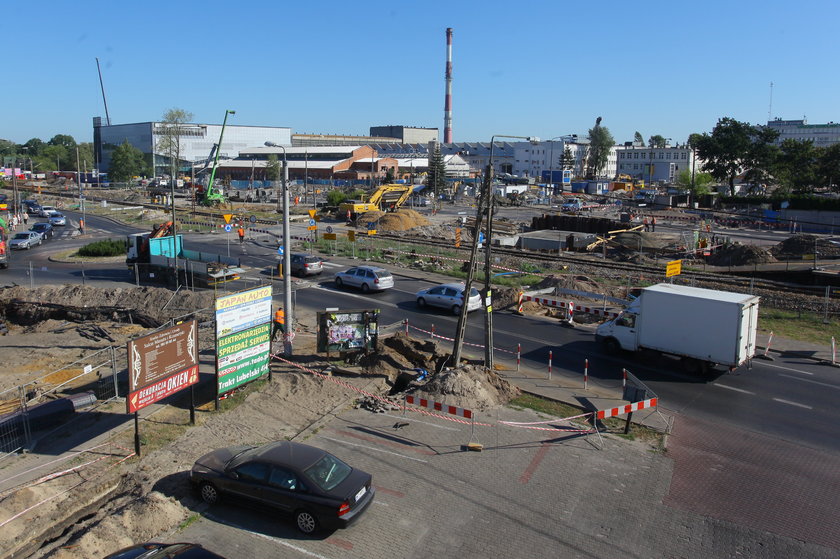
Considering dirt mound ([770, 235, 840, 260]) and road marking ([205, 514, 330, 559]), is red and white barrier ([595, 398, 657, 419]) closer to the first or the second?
road marking ([205, 514, 330, 559])

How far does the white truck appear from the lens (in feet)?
55.8

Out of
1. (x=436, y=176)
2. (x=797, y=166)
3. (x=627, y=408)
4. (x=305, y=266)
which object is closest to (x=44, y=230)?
(x=305, y=266)

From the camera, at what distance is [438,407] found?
45.2ft

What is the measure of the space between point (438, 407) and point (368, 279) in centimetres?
1679

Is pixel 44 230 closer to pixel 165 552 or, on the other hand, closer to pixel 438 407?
pixel 438 407

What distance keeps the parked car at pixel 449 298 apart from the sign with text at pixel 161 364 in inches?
532

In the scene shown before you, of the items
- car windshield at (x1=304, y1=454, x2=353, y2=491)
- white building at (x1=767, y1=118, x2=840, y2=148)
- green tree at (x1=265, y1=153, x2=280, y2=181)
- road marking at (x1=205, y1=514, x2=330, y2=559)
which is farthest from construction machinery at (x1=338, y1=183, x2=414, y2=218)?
white building at (x1=767, y1=118, x2=840, y2=148)

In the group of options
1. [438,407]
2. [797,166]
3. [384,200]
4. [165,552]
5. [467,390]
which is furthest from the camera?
[797,166]

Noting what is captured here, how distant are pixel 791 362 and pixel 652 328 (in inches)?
193

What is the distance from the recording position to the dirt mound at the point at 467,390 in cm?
1502

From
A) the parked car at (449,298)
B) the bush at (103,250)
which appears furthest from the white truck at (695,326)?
the bush at (103,250)

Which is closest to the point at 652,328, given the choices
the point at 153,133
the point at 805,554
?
the point at 805,554

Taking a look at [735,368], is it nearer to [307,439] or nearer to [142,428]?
[307,439]

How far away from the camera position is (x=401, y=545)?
9336 mm
